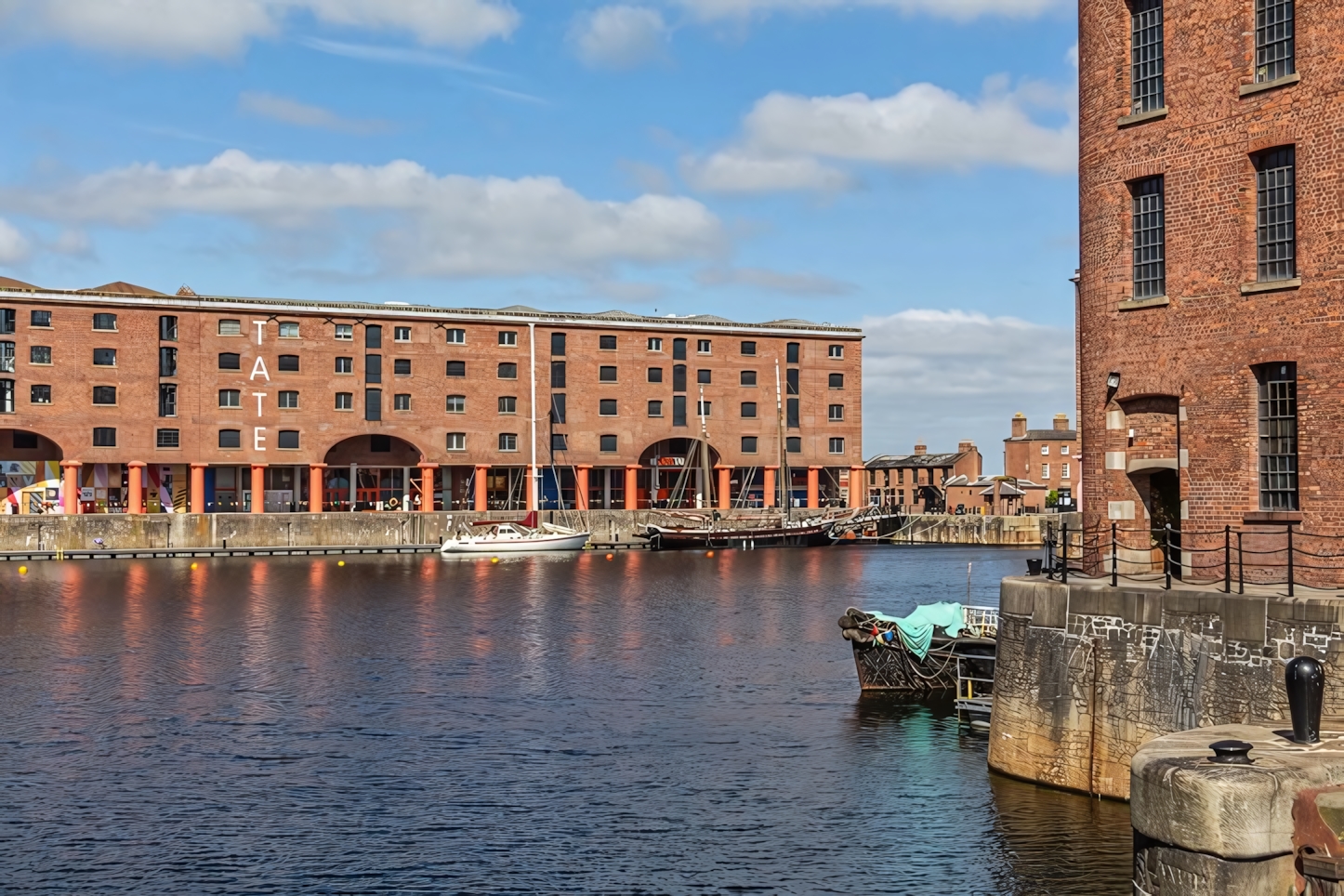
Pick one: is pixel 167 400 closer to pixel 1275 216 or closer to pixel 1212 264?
pixel 1212 264

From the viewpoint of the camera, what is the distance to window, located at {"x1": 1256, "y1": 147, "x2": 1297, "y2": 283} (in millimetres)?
25891

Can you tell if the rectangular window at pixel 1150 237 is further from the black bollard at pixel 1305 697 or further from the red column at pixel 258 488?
the red column at pixel 258 488

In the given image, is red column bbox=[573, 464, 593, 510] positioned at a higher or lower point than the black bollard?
higher

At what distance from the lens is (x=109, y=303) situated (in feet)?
358

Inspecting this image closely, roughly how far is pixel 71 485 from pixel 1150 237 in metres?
99.2

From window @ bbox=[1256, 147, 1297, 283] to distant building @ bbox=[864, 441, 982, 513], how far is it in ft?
446

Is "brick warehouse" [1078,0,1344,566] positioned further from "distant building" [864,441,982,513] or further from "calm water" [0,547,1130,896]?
"distant building" [864,441,982,513]

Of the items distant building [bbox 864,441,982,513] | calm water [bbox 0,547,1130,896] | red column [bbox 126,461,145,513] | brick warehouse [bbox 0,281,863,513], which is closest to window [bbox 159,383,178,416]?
brick warehouse [bbox 0,281,863,513]

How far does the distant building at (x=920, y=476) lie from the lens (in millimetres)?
170750

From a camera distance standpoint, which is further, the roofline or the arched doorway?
the arched doorway

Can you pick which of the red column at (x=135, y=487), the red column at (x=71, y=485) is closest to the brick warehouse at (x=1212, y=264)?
the red column at (x=135, y=487)

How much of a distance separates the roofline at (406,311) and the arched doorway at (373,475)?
36.8 feet

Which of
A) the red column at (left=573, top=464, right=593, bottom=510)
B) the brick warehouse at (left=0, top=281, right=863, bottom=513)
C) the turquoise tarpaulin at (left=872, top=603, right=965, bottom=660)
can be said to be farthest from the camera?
the red column at (left=573, top=464, right=593, bottom=510)

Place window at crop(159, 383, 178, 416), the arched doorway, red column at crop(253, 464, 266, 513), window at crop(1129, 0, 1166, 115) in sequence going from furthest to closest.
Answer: the arched doorway, red column at crop(253, 464, 266, 513), window at crop(159, 383, 178, 416), window at crop(1129, 0, 1166, 115)
